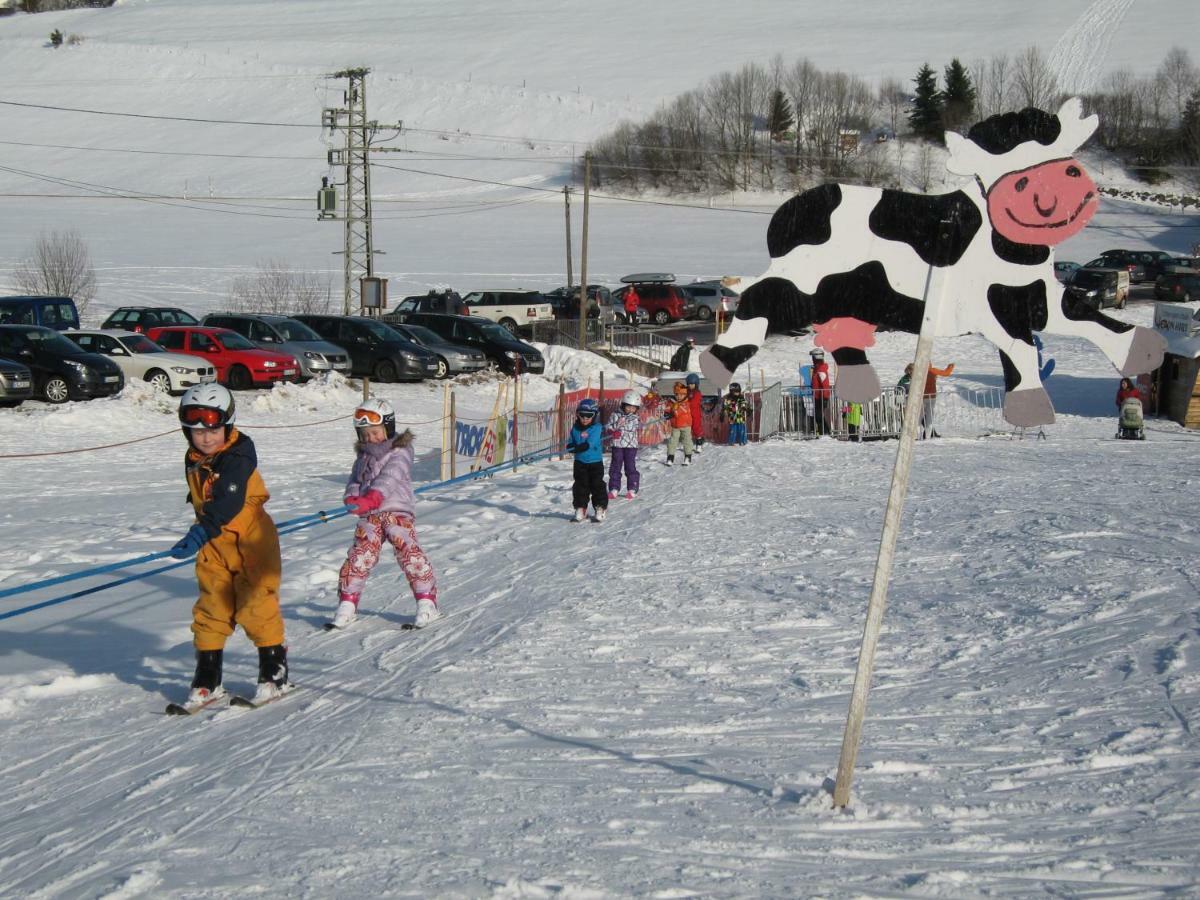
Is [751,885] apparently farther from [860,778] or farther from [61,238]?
[61,238]

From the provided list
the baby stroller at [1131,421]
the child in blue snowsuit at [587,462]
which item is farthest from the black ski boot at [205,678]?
the baby stroller at [1131,421]

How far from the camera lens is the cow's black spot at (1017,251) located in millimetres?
4543

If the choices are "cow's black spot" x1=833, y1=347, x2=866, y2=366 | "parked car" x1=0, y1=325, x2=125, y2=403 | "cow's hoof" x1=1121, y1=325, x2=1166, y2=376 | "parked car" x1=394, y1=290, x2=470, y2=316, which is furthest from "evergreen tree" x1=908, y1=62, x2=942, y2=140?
"parked car" x1=394, y1=290, x2=470, y2=316

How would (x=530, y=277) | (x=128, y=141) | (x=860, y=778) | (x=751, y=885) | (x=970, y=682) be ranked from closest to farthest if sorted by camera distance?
(x=751, y=885)
(x=860, y=778)
(x=970, y=682)
(x=530, y=277)
(x=128, y=141)

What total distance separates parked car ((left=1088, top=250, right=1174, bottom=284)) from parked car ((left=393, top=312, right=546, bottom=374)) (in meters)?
27.2

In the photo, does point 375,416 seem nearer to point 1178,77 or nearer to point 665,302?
point 1178,77

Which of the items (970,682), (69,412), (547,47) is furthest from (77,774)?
(547,47)

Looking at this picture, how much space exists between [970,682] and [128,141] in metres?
101

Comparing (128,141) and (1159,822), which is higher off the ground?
(128,141)

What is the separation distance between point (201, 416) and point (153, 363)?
1955cm

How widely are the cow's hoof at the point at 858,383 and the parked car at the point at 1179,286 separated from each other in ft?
153

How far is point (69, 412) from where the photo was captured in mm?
21922

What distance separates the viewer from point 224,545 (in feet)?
22.6

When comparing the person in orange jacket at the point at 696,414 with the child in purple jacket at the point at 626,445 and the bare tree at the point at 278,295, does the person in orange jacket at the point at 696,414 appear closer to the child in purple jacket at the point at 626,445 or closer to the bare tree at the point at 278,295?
the child in purple jacket at the point at 626,445
